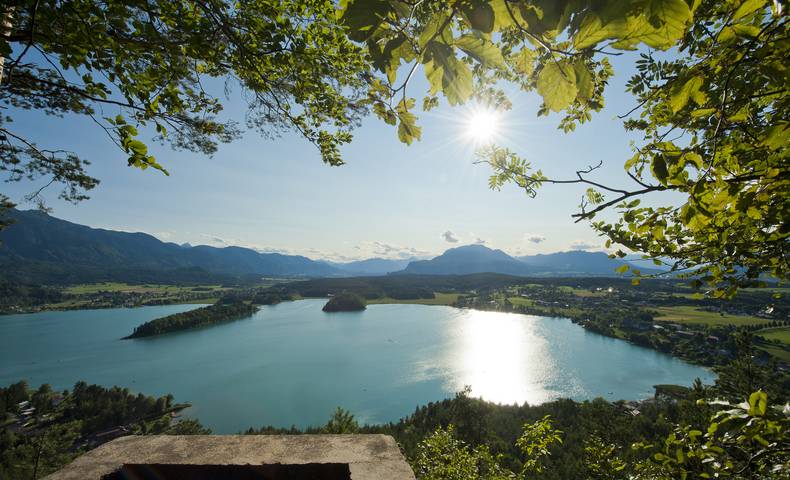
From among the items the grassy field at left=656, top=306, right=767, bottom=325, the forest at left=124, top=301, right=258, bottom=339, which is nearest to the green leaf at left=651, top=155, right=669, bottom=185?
the forest at left=124, top=301, right=258, bottom=339

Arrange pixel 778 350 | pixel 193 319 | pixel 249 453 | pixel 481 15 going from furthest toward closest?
pixel 193 319 < pixel 778 350 < pixel 249 453 < pixel 481 15

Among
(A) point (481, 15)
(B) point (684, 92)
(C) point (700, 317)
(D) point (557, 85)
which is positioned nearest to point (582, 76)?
(D) point (557, 85)

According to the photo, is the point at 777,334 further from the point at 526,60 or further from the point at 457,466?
the point at 526,60

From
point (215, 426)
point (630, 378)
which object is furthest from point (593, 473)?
point (630, 378)

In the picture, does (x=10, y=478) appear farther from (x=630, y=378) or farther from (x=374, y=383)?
(x=630, y=378)

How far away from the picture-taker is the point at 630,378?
1885 inches

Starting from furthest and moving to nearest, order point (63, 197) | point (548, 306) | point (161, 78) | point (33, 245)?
point (33, 245) < point (548, 306) < point (63, 197) < point (161, 78)

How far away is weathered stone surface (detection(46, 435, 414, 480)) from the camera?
185cm

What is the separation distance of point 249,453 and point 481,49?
2.48 m

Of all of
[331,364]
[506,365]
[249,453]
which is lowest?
[331,364]

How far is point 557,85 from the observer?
32.9 inches

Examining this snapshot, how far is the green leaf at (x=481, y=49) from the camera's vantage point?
842 mm

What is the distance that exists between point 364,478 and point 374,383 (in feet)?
164

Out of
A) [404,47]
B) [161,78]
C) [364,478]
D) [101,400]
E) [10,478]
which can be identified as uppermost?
[161,78]
